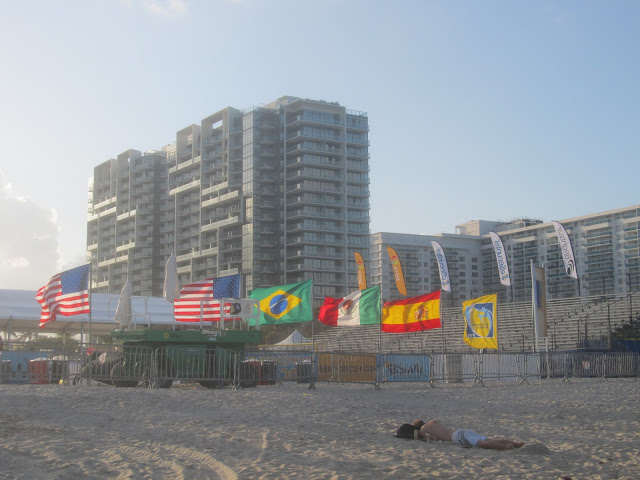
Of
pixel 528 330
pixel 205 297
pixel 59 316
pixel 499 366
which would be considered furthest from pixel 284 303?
pixel 528 330

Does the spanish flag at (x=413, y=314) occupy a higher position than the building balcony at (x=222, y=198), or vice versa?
the building balcony at (x=222, y=198)

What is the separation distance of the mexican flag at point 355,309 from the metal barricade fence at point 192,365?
5726 mm

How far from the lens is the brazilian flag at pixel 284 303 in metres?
26.3

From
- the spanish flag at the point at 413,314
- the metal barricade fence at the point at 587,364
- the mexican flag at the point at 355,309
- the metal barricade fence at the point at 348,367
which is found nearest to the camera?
the metal barricade fence at the point at 348,367

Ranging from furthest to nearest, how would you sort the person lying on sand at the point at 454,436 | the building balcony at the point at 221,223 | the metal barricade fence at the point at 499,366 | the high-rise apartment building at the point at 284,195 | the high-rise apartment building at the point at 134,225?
the high-rise apartment building at the point at 134,225
the building balcony at the point at 221,223
the high-rise apartment building at the point at 284,195
the metal barricade fence at the point at 499,366
the person lying on sand at the point at 454,436

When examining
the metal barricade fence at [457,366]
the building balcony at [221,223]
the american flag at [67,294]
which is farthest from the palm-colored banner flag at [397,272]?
the building balcony at [221,223]

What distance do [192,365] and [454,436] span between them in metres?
12.7

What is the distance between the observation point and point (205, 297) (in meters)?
25.6

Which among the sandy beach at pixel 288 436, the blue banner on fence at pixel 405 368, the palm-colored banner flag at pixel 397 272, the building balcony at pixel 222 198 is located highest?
the building balcony at pixel 222 198

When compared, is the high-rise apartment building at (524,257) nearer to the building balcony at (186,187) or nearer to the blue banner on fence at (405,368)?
the building balcony at (186,187)

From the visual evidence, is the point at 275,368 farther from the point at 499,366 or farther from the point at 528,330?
the point at 528,330

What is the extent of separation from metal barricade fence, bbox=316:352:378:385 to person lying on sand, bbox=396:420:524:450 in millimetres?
13396

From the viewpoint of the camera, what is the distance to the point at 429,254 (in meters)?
172

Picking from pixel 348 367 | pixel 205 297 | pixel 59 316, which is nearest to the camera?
pixel 348 367
